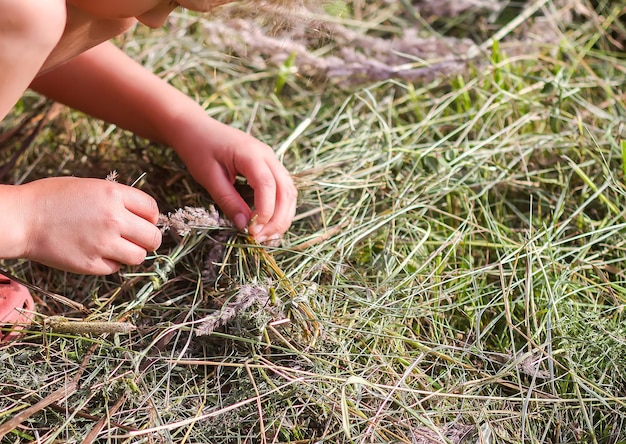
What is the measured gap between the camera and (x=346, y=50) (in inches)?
63.8

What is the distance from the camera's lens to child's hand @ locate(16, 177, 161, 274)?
99 centimetres

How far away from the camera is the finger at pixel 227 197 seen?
1.18 metres

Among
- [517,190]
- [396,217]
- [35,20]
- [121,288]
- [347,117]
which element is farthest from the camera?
[347,117]

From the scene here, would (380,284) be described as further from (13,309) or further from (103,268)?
(13,309)

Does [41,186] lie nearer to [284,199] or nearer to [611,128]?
[284,199]

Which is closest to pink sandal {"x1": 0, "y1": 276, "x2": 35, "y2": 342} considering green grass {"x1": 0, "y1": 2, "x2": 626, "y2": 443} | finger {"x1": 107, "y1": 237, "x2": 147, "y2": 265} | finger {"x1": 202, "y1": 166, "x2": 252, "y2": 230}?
green grass {"x1": 0, "y1": 2, "x2": 626, "y2": 443}

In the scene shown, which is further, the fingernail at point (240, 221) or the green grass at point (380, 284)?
the fingernail at point (240, 221)

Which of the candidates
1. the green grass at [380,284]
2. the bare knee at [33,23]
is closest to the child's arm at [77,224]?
the green grass at [380,284]

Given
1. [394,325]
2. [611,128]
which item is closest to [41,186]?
[394,325]

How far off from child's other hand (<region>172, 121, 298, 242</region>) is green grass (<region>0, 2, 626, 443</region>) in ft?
0.17

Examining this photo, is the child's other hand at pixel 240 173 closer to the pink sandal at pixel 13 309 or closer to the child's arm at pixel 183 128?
the child's arm at pixel 183 128

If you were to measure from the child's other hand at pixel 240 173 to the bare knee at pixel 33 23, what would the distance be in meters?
0.42

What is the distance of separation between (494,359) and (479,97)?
26.5 inches

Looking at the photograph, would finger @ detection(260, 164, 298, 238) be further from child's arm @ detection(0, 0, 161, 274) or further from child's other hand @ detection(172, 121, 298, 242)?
child's arm @ detection(0, 0, 161, 274)
